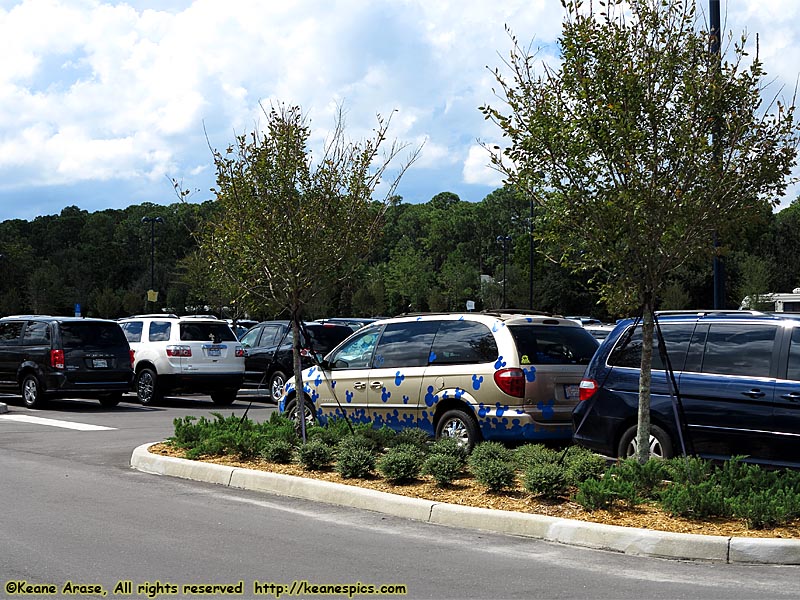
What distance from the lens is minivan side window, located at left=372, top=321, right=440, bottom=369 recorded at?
42.0ft

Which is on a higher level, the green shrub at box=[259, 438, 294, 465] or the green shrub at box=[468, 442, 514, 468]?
the green shrub at box=[468, 442, 514, 468]

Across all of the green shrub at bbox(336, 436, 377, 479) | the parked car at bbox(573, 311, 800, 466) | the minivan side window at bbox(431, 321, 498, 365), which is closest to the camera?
the parked car at bbox(573, 311, 800, 466)

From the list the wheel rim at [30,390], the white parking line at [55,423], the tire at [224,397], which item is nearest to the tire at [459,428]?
the white parking line at [55,423]

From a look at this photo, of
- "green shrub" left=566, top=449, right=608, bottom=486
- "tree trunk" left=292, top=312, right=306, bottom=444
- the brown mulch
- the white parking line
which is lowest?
the white parking line

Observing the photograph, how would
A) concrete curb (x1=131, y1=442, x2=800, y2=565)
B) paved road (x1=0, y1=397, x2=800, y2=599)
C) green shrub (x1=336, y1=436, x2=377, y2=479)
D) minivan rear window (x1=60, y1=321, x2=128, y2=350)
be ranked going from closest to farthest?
paved road (x1=0, y1=397, x2=800, y2=599) < concrete curb (x1=131, y1=442, x2=800, y2=565) < green shrub (x1=336, y1=436, x2=377, y2=479) < minivan rear window (x1=60, y1=321, x2=128, y2=350)

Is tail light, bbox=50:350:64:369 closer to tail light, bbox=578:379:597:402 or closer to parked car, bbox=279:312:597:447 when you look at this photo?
parked car, bbox=279:312:597:447

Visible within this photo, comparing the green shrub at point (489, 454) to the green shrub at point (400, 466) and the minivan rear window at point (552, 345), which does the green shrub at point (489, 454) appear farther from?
the minivan rear window at point (552, 345)

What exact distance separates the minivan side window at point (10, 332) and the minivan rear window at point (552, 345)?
→ 1339 centimetres

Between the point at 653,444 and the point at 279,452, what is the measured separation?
→ 4.09m

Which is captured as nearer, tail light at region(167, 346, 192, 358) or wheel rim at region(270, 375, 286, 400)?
tail light at region(167, 346, 192, 358)

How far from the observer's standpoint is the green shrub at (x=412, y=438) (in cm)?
1146

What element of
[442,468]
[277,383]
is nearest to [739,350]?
[442,468]

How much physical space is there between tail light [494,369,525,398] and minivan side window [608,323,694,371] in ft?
3.54

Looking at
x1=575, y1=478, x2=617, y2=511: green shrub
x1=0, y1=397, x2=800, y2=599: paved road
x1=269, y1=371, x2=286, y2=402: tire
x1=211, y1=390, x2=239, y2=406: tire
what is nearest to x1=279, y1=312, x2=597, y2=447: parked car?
x1=0, y1=397, x2=800, y2=599: paved road
